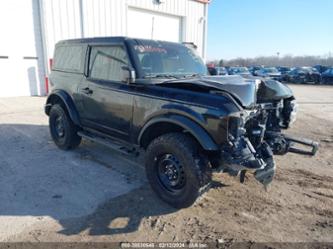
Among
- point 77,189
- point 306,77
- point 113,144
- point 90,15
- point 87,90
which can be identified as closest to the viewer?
point 77,189

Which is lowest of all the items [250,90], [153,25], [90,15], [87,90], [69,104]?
[69,104]

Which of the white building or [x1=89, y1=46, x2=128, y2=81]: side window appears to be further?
the white building

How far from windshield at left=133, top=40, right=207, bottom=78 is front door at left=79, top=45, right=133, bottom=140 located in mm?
284

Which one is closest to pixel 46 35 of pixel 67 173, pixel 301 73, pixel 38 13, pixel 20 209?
pixel 38 13

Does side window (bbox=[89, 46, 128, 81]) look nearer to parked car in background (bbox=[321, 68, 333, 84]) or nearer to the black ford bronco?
the black ford bronco

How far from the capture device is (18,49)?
11.4 m

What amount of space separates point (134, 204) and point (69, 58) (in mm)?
3191

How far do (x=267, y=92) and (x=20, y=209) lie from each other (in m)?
3.41

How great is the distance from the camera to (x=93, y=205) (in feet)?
11.9

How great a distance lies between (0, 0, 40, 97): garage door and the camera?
35.9 ft

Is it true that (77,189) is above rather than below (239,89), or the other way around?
below

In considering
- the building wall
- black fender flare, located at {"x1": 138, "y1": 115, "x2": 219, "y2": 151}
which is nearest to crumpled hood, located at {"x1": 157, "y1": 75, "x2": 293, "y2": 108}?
black fender flare, located at {"x1": 138, "y1": 115, "x2": 219, "y2": 151}

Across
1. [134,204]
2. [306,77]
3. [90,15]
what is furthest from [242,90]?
[306,77]

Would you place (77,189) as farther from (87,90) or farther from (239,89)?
(239,89)
